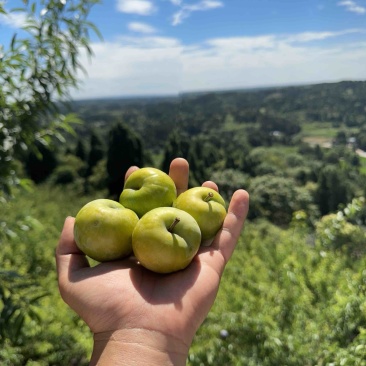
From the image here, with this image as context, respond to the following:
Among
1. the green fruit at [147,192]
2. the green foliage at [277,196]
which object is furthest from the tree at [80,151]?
the green fruit at [147,192]

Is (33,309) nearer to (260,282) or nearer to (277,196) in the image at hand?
(260,282)

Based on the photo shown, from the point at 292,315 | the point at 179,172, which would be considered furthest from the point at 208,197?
the point at 292,315

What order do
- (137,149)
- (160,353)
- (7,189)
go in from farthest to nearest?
(137,149), (7,189), (160,353)

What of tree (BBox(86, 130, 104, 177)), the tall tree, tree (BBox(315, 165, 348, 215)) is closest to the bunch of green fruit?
the tall tree

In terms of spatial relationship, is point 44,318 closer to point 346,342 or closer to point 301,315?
point 301,315

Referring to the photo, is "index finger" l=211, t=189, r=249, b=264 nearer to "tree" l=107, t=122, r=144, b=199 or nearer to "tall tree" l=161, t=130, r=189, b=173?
"tall tree" l=161, t=130, r=189, b=173

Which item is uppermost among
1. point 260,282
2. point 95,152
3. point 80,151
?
point 260,282

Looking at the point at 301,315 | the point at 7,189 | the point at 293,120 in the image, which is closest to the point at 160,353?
the point at 7,189
